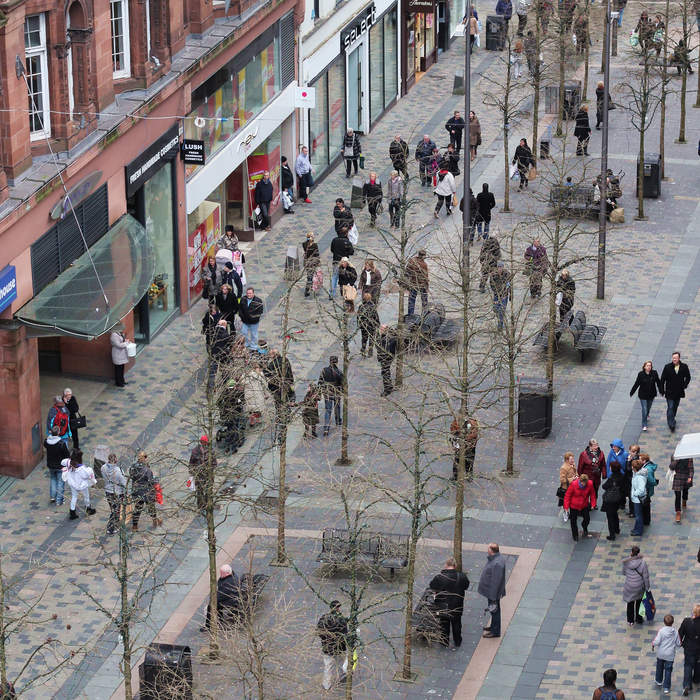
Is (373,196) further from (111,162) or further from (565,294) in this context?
(111,162)

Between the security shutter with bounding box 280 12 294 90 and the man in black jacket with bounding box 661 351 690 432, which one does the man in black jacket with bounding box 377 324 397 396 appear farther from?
the security shutter with bounding box 280 12 294 90

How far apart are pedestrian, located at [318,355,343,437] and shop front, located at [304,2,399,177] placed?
17355mm

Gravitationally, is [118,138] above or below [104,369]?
above

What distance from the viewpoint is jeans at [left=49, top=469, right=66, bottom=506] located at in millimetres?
33281

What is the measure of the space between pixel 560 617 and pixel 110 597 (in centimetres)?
758

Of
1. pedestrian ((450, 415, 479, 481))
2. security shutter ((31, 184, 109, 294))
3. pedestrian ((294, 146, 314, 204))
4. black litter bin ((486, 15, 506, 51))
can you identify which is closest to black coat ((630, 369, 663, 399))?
pedestrian ((450, 415, 479, 481))

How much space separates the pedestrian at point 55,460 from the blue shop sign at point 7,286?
97.7 inches

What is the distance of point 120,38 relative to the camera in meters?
39.6

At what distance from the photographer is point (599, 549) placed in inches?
1271

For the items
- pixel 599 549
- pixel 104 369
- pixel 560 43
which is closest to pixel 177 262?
pixel 104 369

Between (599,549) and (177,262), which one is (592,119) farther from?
(599,549)

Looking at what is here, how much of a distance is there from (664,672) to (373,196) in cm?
2326

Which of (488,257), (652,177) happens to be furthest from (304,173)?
(488,257)

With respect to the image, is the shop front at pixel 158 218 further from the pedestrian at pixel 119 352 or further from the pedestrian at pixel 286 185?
the pedestrian at pixel 286 185
